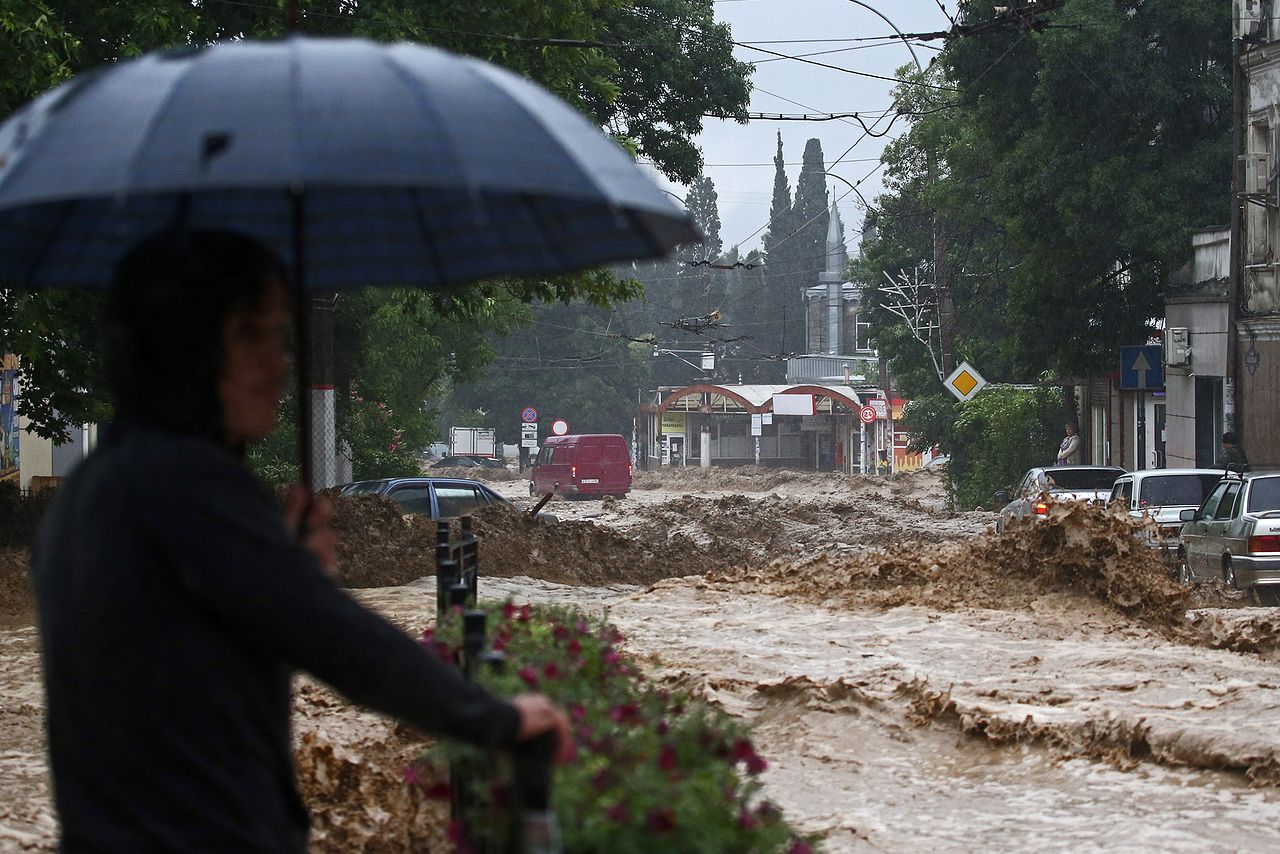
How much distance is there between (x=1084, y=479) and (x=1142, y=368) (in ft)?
28.1

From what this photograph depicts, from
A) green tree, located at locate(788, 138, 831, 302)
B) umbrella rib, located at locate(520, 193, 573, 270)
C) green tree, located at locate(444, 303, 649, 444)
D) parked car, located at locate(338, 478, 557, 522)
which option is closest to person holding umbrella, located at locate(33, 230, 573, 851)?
umbrella rib, located at locate(520, 193, 573, 270)

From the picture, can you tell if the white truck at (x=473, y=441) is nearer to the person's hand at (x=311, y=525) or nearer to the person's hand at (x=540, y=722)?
the person's hand at (x=311, y=525)

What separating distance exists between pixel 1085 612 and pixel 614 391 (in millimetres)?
72137

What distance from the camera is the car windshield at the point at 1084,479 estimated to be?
83.0 feet

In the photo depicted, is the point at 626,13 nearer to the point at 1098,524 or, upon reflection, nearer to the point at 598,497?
the point at 1098,524

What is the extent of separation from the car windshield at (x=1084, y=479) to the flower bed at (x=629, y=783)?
2179 cm

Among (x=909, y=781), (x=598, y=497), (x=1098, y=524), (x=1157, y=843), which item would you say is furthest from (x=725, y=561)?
(x=598, y=497)

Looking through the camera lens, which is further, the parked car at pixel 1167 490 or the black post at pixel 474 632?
the parked car at pixel 1167 490

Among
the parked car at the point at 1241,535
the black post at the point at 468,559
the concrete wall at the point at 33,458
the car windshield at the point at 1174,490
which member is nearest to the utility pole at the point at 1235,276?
the car windshield at the point at 1174,490

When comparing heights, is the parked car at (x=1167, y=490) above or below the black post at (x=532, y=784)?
below

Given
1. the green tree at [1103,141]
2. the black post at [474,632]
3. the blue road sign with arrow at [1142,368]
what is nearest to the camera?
the black post at [474,632]

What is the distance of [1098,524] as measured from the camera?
53.1ft

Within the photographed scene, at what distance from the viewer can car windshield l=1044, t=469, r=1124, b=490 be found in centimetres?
2530

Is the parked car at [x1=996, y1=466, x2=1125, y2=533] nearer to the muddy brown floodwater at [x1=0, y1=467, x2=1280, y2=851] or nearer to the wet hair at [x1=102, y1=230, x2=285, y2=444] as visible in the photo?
the muddy brown floodwater at [x1=0, y1=467, x2=1280, y2=851]
